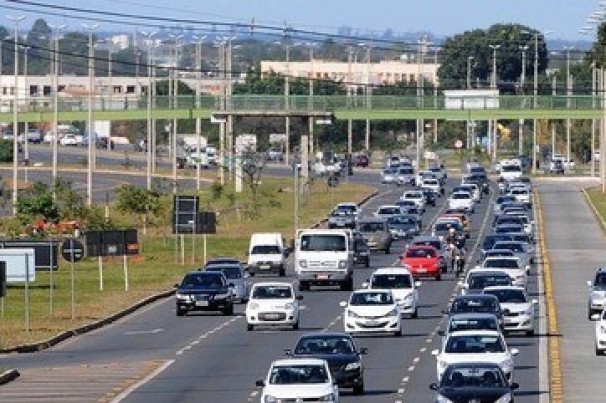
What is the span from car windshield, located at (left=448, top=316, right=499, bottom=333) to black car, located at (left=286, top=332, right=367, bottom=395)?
4.33m

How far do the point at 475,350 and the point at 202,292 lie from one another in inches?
971

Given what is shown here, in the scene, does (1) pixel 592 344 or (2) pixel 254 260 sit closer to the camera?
(1) pixel 592 344

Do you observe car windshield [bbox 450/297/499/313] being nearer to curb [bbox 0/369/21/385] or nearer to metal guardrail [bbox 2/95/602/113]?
curb [bbox 0/369/21/385]

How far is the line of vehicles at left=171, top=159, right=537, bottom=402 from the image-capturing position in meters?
43.2

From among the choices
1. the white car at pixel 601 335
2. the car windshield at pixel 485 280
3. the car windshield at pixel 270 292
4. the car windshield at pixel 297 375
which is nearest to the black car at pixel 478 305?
the white car at pixel 601 335

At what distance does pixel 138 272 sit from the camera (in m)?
93.8

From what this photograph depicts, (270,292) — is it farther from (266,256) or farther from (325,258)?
(266,256)

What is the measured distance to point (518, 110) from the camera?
16488 cm

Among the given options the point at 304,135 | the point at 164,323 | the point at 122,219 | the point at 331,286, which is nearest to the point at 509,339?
the point at 164,323

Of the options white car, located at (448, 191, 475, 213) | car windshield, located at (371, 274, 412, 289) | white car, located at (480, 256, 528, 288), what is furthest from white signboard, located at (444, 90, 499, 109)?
car windshield, located at (371, 274, 412, 289)

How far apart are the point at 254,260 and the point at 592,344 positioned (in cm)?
3190

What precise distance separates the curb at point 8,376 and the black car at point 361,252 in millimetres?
43002

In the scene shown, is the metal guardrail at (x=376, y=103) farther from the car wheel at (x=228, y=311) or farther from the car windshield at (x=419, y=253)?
the car wheel at (x=228, y=311)

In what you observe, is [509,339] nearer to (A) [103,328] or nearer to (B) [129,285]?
(A) [103,328]
